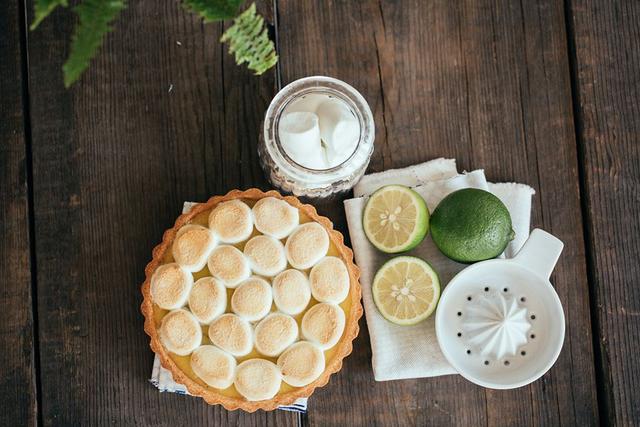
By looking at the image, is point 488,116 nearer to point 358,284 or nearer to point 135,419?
point 358,284

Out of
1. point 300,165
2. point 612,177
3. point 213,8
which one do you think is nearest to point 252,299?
point 300,165

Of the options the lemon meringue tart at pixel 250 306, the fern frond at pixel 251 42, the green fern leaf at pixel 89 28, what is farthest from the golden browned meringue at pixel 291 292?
the green fern leaf at pixel 89 28

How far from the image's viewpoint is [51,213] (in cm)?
117

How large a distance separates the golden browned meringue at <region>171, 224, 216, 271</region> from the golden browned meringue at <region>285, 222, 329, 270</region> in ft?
0.41

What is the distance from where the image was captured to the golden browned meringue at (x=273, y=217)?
103 centimetres

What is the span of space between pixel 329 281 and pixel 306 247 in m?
0.06

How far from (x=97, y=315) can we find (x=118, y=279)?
71mm

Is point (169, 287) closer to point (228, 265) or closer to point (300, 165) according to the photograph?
point (228, 265)

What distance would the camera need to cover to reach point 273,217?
1035 mm

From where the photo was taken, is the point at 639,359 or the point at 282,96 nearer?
the point at 282,96

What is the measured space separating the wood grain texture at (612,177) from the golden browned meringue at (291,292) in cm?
53

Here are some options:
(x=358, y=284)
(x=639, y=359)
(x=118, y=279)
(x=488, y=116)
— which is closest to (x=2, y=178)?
(x=118, y=279)

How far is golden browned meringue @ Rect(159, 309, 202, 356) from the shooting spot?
101 centimetres

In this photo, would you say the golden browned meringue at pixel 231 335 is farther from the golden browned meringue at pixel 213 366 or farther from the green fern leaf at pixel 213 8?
the green fern leaf at pixel 213 8
